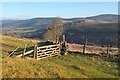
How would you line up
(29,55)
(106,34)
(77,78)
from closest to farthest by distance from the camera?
(77,78)
(29,55)
(106,34)

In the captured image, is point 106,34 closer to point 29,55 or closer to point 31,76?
point 29,55

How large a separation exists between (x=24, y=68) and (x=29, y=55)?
922 cm

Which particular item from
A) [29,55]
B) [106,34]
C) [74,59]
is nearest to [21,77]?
[29,55]

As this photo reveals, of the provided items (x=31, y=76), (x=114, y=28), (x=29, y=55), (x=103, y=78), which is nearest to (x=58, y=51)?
(x=29, y=55)

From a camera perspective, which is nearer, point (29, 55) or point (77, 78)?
point (77, 78)

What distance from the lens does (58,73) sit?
949 inches

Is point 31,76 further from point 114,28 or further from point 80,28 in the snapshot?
point 80,28

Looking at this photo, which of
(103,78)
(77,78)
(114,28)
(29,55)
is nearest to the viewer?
(77,78)

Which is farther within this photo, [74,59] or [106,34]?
[106,34]

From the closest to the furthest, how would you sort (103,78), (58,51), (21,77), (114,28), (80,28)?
1. (21,77)
2. (103,78)
3. (58,51)
4. (114,28)
5. (80,28)

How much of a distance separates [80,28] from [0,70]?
411ft

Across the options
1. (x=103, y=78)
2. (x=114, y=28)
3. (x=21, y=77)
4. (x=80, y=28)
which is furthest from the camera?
(x=80, y=28)

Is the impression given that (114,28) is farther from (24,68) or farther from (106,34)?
(24,68)

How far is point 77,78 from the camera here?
23922 millimetres
